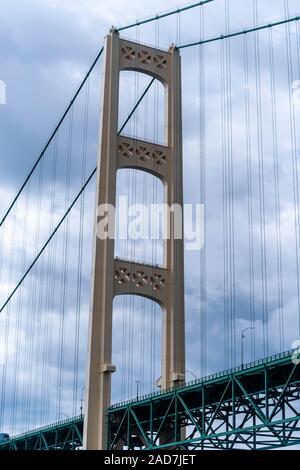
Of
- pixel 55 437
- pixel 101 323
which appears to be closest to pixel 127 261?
pixel 101 323

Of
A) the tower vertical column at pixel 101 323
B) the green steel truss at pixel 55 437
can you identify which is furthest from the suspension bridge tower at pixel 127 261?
the green steel truss at pixel 55 437

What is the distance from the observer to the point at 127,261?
6266cm

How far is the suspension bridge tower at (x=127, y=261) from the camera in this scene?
198 ft

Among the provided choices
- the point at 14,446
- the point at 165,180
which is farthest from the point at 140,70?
the point at 14,446

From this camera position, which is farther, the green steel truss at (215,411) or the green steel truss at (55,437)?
the green steel truss at (55,437)

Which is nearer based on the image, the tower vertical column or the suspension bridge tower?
the tower vertical column

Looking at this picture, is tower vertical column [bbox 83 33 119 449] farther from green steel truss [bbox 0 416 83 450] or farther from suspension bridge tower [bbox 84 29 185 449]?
green steel truss [bbox 0 416 83 450]

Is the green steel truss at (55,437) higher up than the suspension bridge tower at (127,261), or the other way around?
the suspension bridge tower at (127,261)

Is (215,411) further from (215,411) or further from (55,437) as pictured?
(55,437)

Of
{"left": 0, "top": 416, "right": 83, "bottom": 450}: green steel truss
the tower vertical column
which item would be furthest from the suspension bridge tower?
{"left": 0, "top": 416, "right": 83, "bottom": 450}: green steel truss

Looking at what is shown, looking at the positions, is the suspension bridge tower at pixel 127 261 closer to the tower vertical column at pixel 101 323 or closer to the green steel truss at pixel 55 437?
the tower vertical column at pixel 101 323

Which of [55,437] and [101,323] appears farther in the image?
[55,437]

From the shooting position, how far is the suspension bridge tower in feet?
198
